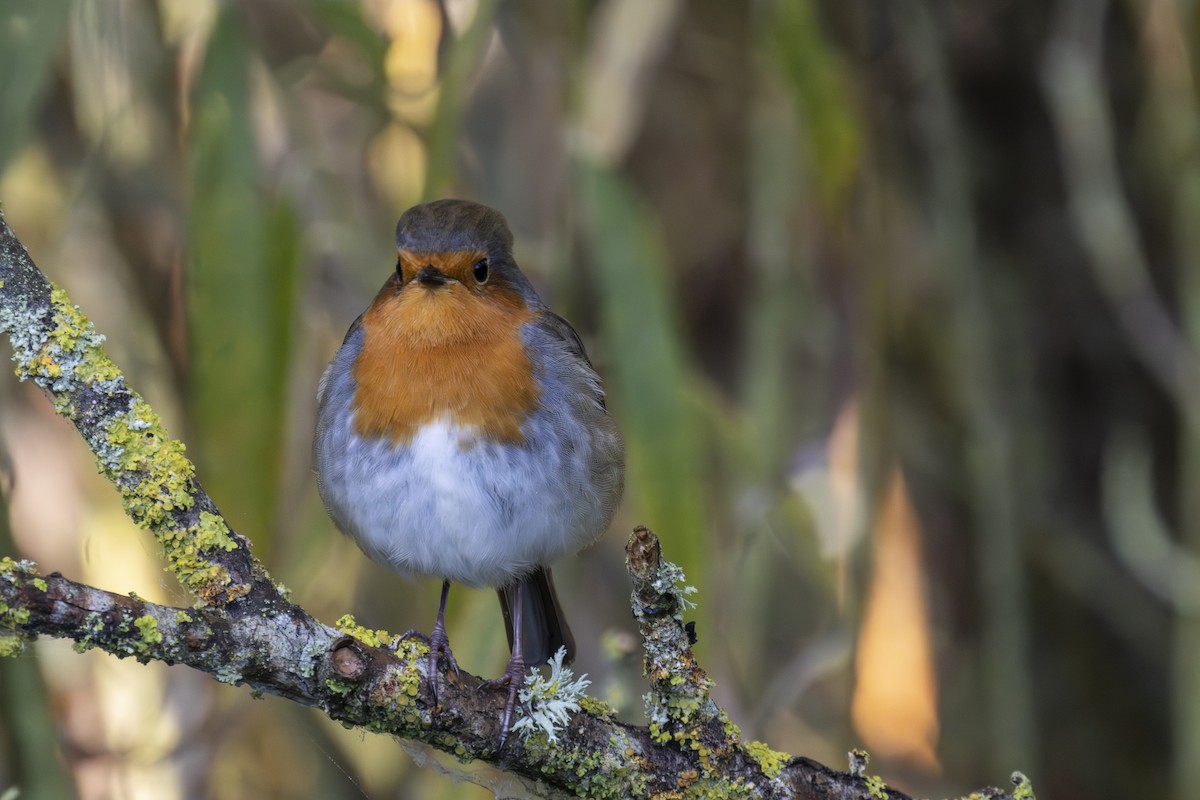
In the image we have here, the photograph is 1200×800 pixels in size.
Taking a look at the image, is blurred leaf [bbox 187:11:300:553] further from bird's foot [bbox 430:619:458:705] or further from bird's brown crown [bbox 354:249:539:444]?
bird's foot [bbox 430:619:458:705]

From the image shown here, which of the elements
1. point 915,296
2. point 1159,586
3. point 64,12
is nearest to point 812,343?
point 915,296

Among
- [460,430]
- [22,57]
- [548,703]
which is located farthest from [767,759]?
[22,57]

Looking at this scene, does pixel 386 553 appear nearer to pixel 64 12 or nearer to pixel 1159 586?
pixel 64 12

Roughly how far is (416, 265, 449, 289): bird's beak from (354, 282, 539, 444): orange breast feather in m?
0.02

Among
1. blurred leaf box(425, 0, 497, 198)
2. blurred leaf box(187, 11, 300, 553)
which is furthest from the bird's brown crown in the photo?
blurred leaf box(425, 0, 497, 198)

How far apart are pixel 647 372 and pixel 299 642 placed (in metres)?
1.15

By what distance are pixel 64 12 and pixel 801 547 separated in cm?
209

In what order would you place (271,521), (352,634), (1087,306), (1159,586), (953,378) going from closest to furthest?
(352,634), (271,521), (1159,586), (953,378), (1087,306)

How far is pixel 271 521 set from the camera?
8.04 ft

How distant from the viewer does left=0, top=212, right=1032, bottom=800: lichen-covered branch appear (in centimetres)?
155

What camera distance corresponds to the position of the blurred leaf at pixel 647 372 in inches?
100

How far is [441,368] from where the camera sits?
2443 mm

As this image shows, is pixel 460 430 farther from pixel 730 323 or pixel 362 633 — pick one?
pixel 730 323

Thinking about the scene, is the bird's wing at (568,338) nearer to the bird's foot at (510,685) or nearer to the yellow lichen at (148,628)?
the bird's foot at (510,685)
